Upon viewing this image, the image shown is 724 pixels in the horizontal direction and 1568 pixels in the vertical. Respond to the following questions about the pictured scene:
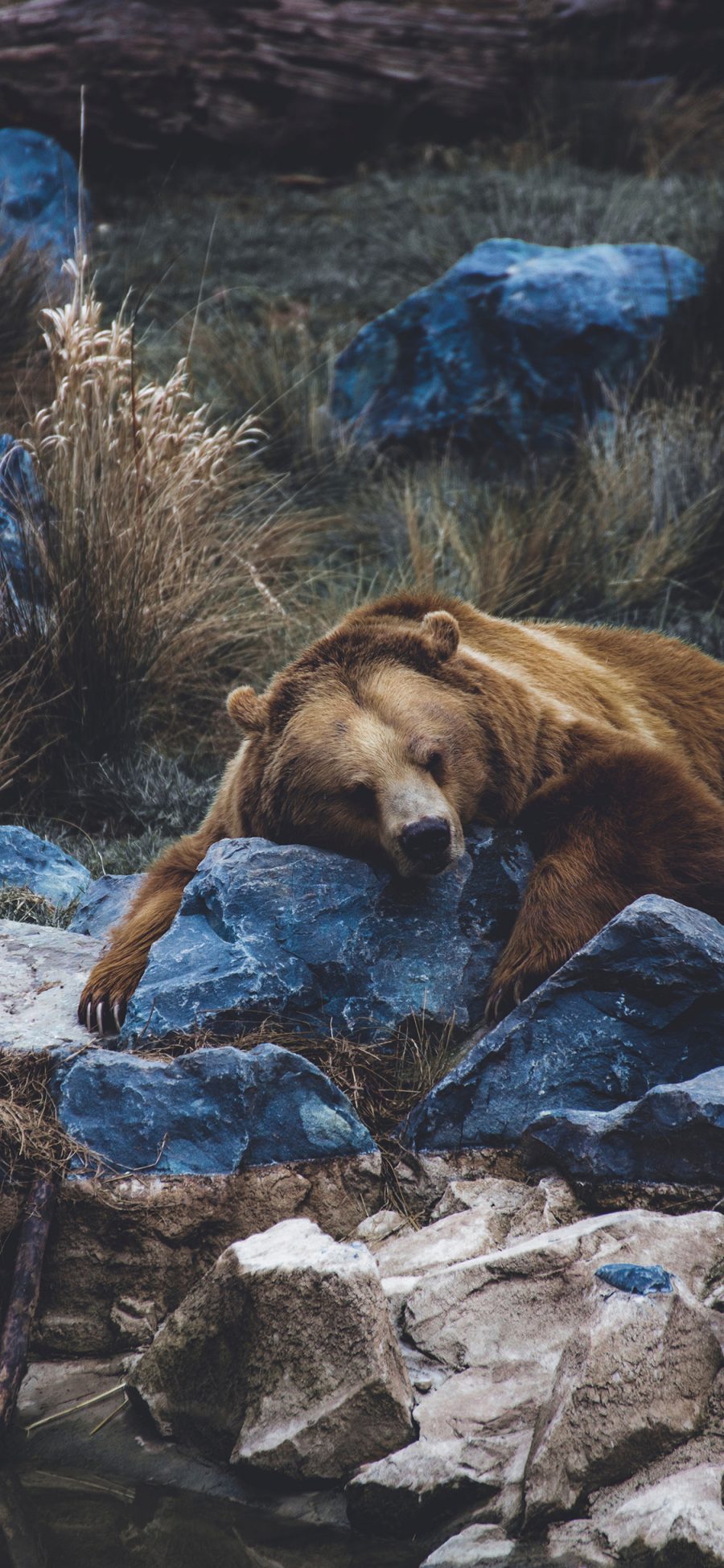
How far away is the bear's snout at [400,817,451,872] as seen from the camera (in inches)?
137

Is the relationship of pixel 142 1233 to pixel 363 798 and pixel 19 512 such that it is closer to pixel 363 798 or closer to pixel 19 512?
pixel 363 798

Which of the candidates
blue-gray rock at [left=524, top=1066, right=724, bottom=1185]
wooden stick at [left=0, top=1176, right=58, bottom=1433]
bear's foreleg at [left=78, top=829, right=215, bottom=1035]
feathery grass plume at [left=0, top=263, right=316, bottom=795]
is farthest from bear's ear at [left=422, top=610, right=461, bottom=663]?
feathery grass plume at [left=0, top=263, right=316, bottom=795]

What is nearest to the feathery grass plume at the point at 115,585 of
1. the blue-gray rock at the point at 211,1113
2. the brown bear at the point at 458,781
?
the brown bear at the point at 458,781

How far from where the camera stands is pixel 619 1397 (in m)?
2.12

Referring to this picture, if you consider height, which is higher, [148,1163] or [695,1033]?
[695,1033]

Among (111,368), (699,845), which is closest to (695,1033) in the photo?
(699,845)

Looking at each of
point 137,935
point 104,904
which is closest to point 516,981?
point 137,935

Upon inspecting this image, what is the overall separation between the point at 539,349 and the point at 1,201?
14.4 ft

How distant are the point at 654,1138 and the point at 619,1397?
2.37 ft

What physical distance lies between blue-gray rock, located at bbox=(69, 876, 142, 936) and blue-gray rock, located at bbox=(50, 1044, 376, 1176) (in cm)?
127

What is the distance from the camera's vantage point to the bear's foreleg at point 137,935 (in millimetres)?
3660

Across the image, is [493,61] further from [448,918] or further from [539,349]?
[448,918]

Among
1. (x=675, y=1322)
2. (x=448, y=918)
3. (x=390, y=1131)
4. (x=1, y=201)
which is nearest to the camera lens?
(x=675, y=1322)

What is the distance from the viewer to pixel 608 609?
280 inches
